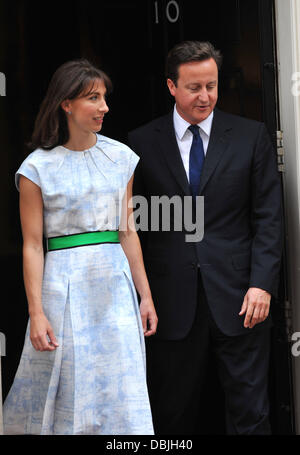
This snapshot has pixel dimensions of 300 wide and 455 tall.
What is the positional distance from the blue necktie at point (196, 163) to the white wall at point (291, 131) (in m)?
0.49

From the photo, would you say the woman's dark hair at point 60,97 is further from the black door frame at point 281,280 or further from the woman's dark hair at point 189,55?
the black door frame at point 281,280

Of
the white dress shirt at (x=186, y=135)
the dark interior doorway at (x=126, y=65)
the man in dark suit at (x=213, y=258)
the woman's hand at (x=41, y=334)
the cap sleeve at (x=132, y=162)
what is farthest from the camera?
the dark interior doorway at (x=126, y=65)

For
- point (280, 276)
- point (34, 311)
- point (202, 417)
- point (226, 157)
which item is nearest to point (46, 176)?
point (34, 311)

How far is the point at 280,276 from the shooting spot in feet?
15.4

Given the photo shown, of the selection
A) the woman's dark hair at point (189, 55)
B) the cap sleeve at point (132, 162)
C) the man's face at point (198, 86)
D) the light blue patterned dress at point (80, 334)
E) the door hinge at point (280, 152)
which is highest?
the woman's dark hair at point (189, 55)

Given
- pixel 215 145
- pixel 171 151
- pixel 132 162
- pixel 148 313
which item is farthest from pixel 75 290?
pixel 215 145

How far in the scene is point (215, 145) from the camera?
14.5 ft

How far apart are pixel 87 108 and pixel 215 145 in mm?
715

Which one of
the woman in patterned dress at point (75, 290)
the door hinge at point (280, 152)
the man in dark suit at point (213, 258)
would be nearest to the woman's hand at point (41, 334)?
the woman in patterned dress at point (75, 290)

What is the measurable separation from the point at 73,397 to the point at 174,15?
2.34 metres

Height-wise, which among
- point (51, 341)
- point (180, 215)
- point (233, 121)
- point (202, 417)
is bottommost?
point (202, 417)

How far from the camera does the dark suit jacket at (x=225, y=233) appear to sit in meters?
4.34

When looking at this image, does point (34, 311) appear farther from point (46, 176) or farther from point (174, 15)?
point (174, 15)

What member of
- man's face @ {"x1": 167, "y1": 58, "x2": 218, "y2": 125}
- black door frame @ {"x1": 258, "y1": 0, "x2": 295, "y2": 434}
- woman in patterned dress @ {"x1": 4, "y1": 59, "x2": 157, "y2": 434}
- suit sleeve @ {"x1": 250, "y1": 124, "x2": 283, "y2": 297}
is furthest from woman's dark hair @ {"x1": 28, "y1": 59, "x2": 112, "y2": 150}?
black door frame @ {"x1": 258, "y1": 0, "x2": 295, "y2": 434}
